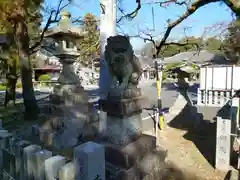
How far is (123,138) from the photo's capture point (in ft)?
9.53

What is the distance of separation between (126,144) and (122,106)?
0.56 metres

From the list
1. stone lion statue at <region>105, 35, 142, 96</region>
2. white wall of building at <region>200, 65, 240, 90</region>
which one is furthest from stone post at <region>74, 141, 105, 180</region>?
white wall of building at <region>200, 65, 240, 90</region>

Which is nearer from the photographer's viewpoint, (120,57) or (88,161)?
(88,161)

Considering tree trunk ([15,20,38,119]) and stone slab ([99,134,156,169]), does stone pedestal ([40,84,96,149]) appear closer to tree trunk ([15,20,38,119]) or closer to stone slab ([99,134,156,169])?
stone slab ([99,134,156,169])

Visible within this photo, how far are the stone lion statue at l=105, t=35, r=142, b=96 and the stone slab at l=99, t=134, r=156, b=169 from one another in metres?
0.81

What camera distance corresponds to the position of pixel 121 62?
117 inches

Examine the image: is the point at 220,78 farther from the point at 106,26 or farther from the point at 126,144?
the point at 126,144

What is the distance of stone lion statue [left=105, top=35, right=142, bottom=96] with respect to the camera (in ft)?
9.72

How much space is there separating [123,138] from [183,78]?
4.06 meters

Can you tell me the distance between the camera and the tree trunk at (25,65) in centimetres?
671

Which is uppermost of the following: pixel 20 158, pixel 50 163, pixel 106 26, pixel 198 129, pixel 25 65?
pixel 106 26

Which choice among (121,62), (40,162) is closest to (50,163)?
(40,162)

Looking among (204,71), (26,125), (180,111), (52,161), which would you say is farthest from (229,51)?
(52,161)

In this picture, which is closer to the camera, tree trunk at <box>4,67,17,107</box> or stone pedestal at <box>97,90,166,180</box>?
stone pedestal at <box>97,90,166,180</box>
